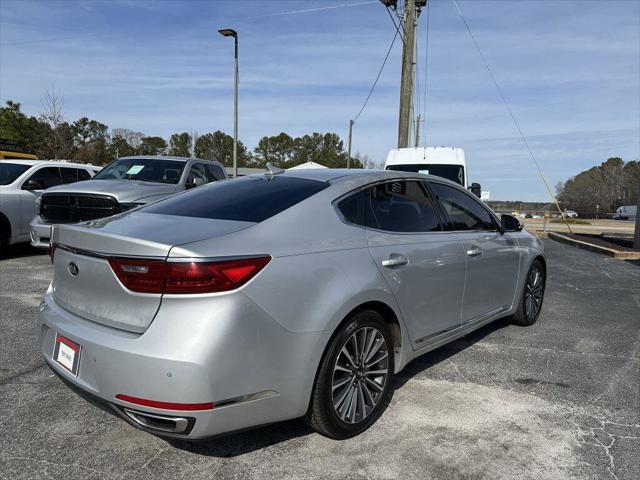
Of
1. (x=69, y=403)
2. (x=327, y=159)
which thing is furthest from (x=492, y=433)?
(x=327, y=159)

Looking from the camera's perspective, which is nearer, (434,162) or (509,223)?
(509,223)

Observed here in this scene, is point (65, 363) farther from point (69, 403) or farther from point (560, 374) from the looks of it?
point (560, 374)

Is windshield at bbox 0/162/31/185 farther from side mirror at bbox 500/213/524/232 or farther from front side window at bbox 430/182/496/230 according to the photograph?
side mirror at bbox 500/213/524/232

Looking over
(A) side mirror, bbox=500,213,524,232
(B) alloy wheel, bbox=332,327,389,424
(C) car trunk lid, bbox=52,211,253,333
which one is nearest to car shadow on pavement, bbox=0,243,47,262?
(C) car trunk lid, bbox=52,211,253,333

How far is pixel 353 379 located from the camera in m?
2.97

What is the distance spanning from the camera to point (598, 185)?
89.2 metres

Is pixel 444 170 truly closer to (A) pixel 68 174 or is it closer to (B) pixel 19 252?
(A) pixel 68 174

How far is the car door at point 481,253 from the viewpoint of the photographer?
4.05m

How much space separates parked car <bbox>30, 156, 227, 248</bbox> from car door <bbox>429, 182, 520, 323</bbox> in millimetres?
4815

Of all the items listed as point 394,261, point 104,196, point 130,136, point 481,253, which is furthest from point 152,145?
point 394,261

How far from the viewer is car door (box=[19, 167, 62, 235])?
871cm

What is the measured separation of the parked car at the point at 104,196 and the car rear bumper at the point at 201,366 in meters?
5.22

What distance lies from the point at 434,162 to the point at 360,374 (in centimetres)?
957

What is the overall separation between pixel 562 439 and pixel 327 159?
68455mm
